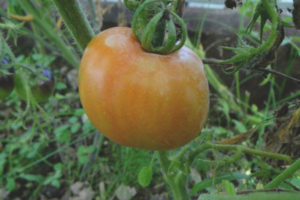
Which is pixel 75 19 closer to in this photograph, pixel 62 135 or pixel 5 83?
pixel 5 83

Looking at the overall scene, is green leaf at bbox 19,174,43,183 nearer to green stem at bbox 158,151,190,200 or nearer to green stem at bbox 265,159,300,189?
green stem at bbox 158,151,190,200

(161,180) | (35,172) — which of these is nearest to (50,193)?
(35,172)

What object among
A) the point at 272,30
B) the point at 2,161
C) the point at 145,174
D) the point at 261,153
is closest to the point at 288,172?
the point at 261,153

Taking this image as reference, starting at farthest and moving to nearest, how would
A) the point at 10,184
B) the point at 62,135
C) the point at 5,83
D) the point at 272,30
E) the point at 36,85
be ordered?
the point at 62,135 → the point at 10,184 → the point at 36,85 → the point at 5,83 → the point at 272,30

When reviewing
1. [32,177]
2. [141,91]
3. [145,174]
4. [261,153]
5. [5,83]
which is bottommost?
[32,177]

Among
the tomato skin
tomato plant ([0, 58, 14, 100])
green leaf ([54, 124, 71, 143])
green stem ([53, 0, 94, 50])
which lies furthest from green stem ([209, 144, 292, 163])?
green leaf ([54, 124, 71, 143])

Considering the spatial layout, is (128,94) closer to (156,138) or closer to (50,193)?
(156,138)
